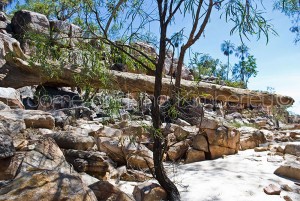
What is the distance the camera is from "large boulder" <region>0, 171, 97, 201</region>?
194 centimetres

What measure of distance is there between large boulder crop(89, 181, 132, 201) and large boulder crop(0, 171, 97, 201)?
446 millimetres

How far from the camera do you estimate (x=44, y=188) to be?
6.67 feet

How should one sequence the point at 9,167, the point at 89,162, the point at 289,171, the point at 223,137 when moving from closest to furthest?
1. the point at 9,167
2. the point at 89,162
3. the point at 289,171
4. the point at 223,137

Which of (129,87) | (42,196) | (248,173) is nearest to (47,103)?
(129,87)

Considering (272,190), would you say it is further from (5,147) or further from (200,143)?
(5,147)

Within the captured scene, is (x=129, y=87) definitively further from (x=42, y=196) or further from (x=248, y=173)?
(x=42, y=196)

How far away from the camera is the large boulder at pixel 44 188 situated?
1941 mm

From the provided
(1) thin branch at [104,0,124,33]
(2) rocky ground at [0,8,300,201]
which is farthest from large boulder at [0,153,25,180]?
(1) thin branch at [104,0,124,33]

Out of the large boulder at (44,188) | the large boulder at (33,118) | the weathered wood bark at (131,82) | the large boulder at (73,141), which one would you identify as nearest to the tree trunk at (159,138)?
the large boulder at (44,188)

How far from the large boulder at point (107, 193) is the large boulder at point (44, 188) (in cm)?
45

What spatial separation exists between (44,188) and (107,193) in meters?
0.71

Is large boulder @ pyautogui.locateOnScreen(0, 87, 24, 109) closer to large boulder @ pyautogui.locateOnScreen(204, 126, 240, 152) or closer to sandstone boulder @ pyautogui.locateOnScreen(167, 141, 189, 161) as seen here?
sandstone boulder @ pyautogui.locateOnScreen(167, 141, 189, 161)

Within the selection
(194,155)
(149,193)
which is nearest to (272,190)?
(149,193)

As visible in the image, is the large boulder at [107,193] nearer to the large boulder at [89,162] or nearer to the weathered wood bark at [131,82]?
the large boulder at [89,162]
